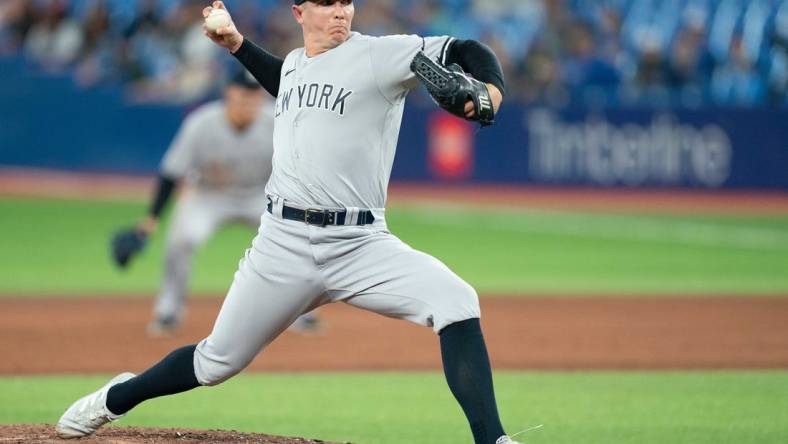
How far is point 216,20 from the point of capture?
17.5 feet

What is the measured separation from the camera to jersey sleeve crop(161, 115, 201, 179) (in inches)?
390

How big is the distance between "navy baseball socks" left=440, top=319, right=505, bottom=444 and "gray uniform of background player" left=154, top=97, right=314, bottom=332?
535cm

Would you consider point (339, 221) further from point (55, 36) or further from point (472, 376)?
point (55, 36)

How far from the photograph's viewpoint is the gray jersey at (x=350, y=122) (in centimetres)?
497

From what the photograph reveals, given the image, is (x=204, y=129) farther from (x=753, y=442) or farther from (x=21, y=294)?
(x=753, y=442)

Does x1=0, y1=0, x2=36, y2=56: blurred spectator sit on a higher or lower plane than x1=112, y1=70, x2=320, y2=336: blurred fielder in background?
higher

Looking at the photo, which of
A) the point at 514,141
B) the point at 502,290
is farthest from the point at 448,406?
the point at 514,141

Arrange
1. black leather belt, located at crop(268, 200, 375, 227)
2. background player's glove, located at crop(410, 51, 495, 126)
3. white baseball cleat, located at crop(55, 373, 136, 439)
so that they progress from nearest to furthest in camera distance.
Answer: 1. background player's glove, located at crop(410, 51, 495, 126)
2. black leather belt, located at crop(268, 200, 375, 227)
3. white baseball cleat, located at crop(55, 373, 136, 439)

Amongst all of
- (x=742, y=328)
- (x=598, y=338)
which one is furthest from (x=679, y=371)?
(x=742, y=328)

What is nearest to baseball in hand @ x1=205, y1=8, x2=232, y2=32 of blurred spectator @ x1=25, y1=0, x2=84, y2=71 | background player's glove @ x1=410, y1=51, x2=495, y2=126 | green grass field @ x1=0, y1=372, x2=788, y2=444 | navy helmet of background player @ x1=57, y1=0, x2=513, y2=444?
navy helmet of background player @ x1=57, y1=0, x2=513, y2=444

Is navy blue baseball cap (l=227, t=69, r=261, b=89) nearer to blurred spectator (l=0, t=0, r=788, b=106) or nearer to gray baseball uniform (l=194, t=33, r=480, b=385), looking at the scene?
gray baseball uniform (l=194, t=33, r=480, b=385)

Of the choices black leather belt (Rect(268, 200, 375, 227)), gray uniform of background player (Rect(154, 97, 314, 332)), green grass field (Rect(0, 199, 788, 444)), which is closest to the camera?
black leather belt (Rect(268, 200, 375, 227))

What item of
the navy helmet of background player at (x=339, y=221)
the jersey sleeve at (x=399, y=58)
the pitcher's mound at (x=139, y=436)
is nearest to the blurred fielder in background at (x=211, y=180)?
the pitcher's mound at (x=139, y=436)

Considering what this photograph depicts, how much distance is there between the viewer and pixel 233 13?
940 inches
